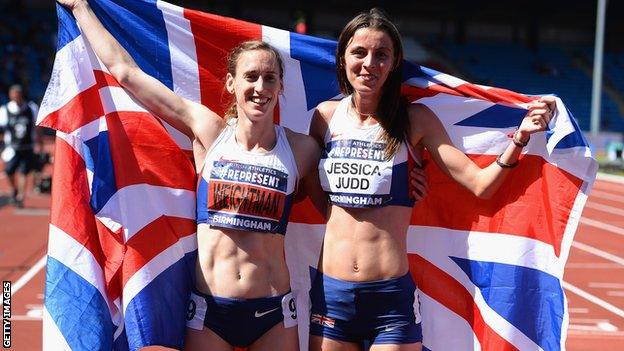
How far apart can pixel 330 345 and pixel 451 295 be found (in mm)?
A: 932

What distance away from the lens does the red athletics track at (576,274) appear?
6.46 meters

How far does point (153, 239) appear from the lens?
3949 mm

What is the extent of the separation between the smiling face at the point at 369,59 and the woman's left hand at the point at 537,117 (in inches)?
27.6

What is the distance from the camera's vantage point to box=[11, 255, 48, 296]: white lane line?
25.1 ft

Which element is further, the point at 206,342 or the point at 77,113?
the point at 77,113

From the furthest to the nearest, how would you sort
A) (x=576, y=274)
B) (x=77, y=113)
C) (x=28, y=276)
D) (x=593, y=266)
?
1. (x=593, y=266)
2. (x=576, y=274)
3. (x=28, y=276)
4. (x=77, y=113)

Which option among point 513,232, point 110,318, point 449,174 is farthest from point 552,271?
point 110,318

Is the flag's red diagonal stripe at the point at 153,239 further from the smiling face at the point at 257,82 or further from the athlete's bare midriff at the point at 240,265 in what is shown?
the smiling face at the point at 257,82

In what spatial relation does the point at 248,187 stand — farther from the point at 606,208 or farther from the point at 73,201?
the point at 606,208

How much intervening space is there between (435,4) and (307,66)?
35.7 metres

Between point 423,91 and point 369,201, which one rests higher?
point 423,91

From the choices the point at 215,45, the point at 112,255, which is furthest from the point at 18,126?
the point at 112,255

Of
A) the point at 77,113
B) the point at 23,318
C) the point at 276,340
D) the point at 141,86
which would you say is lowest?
the point at 23,318

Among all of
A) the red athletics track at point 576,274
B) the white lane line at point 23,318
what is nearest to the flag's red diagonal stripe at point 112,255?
the red athletics track at point 576,274
